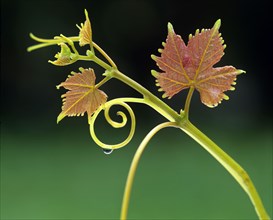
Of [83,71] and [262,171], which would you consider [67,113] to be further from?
[262,171]

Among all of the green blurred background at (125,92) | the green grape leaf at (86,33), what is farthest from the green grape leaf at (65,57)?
the green blurred background at (125,92)

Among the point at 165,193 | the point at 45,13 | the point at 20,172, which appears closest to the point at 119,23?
the point at 45,13

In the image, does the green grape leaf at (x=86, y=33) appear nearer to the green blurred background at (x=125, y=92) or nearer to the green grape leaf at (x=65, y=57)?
the green grape leaf at (x=65, y=57)

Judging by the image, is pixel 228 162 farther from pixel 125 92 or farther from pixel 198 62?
pixel 125 92

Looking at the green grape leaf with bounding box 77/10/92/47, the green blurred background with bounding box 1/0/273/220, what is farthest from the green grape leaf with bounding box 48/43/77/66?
the green blurred background with bounding box 1/0/273/220

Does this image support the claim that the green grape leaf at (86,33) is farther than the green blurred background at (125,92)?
No

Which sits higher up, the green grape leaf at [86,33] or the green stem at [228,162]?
the green grape leaf at [86,33]

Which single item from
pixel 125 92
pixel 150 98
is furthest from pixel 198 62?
pixel 125 92
